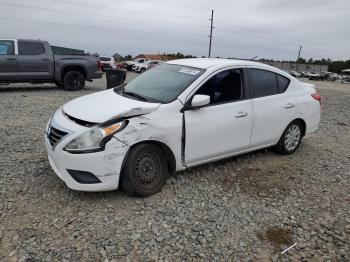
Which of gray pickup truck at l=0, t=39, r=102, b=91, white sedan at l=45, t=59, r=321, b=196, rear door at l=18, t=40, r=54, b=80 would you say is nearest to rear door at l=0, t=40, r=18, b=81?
gray pickup truck at l=0, t=39, r=102, b=91

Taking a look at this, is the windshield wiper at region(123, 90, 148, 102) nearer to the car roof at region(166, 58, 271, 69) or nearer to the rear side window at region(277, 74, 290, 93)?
the car roof at region(166, 58, 271, 69)

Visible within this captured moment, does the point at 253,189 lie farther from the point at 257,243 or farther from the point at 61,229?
the point at 61,229

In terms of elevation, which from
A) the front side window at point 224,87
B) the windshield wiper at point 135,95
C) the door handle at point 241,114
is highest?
the front side window at point 224,87

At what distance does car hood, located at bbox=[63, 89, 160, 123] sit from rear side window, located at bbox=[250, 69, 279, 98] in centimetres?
174

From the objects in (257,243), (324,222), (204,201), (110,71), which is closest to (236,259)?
(257,243)

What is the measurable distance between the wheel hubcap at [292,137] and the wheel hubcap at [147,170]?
104 inches

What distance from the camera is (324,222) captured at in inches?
151

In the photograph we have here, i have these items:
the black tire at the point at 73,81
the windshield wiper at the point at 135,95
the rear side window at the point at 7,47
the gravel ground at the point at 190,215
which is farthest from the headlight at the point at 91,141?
the black tire at the point at 73,81

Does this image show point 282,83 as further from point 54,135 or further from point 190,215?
point 54,135

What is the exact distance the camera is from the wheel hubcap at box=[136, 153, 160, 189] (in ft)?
12.9

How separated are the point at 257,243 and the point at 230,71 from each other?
2.45 meters

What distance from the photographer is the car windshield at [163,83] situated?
4.38 meters

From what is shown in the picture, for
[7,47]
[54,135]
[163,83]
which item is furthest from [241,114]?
[7,47]

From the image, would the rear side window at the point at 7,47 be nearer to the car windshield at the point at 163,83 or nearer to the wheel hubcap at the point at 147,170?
the car windshield at the point at 163,83
